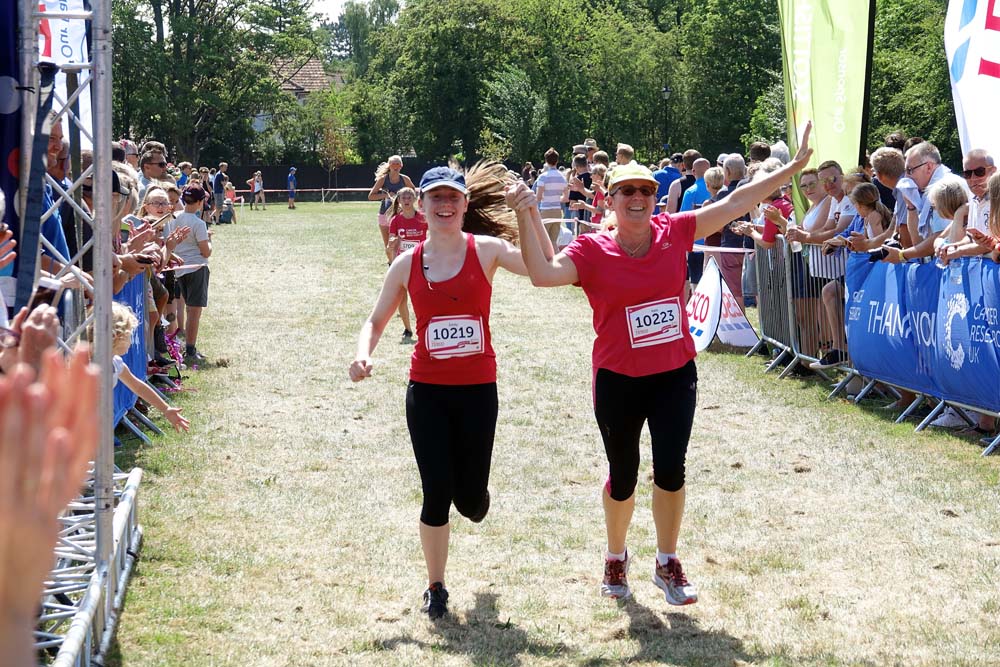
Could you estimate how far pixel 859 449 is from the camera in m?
8.49

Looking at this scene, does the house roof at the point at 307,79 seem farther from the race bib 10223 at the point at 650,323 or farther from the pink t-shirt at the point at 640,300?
the race bib 10223 at the point at 650,323

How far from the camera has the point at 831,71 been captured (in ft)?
37.6

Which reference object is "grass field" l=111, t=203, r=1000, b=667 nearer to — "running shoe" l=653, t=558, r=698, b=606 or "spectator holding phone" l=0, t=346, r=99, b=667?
"running shoe" l=653, t=558, r=698, b=606

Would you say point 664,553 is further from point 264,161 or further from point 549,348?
point 264,161

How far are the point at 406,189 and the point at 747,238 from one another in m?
Result: 4.22

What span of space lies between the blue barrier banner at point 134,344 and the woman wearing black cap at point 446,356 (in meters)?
3.58

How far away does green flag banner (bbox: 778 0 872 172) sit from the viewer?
445 inches

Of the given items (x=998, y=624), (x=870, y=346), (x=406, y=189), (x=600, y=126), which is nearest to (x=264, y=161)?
(x=600, y=126)

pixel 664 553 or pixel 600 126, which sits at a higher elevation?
pixel 600 126

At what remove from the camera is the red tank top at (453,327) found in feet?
17.4

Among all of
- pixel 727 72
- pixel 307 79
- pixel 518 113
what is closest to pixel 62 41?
pixel 518 113

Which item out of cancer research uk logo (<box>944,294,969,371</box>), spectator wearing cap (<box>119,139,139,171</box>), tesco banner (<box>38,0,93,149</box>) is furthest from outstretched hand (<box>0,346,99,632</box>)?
spectator wearing cap (<box>119,139,139,171</box>)

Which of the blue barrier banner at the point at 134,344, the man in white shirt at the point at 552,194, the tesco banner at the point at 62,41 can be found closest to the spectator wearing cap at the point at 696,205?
the blue barrier banner at the point at 134,344

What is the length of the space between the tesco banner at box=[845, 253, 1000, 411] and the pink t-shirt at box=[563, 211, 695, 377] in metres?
3.60
